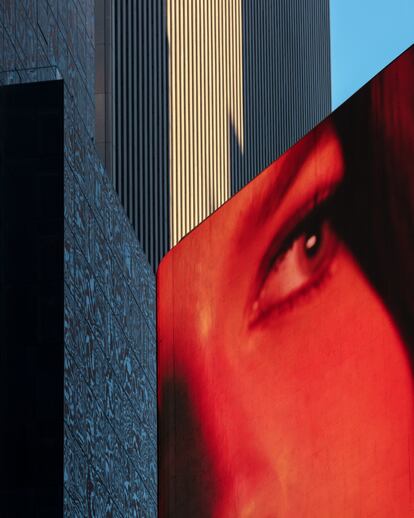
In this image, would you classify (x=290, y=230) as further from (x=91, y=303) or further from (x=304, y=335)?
(x=91, y=303)

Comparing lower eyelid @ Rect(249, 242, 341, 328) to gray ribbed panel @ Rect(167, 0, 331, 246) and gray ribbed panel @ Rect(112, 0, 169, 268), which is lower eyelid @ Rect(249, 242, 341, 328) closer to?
gray ribbed panel @ Rect(112, 0, 169, 268)

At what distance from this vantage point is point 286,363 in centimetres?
1099

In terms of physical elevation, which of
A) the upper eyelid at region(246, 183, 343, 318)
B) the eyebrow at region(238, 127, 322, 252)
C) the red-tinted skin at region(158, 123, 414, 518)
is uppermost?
the eyebrow at region(238, 127, 322, 252)

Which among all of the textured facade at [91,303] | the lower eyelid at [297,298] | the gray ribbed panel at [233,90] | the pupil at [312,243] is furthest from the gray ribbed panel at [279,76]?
the pupil at [312,243]

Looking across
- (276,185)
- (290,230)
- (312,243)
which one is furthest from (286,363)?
(276,185)

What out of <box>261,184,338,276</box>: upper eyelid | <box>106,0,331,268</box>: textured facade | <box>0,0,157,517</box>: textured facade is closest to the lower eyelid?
<box>261,184,338,276</box>: upper eyelid

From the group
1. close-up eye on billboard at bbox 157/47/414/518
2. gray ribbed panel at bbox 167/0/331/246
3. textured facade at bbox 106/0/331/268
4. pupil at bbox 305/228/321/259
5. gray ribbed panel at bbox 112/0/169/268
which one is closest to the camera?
close-up eye on billboard at bbox 157/47/414/518

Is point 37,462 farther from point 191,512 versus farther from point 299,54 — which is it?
point 299,54

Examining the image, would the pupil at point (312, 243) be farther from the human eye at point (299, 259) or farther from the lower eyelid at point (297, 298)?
the lower eyelid at point (297, 298)

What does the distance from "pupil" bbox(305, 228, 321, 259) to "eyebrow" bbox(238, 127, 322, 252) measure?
607mm

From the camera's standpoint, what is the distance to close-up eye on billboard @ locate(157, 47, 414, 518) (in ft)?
31.6

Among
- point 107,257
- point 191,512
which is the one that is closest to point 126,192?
point 107,257

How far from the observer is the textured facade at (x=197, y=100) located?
48281 mm

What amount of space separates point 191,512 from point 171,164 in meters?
46.8
